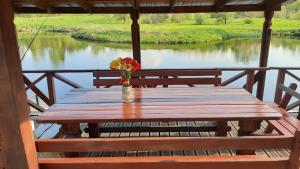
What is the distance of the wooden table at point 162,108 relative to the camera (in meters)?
2.26

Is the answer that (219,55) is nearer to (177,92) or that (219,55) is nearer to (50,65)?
(50,65)

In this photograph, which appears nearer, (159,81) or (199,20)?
(159,81)

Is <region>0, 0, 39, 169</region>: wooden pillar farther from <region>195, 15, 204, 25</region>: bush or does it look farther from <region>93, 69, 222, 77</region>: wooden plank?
<region>195, 15, 204, 25</region>: bush

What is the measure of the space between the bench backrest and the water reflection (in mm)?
8115

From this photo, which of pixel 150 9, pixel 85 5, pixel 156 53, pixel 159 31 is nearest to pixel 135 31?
pixel 150 9

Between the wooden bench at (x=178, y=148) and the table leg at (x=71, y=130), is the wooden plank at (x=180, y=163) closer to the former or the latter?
the wooden bench at (x=178, y=148)

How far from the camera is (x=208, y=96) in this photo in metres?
2.86

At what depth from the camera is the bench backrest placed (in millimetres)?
3799

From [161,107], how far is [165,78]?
1.40m

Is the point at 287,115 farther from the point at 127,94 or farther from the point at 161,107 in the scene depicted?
the point at 127,94

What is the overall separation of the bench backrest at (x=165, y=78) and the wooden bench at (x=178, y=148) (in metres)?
2.37

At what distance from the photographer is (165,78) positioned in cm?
388

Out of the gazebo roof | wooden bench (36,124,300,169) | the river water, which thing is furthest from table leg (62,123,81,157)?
the river water

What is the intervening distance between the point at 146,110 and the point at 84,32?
17.1 metres
